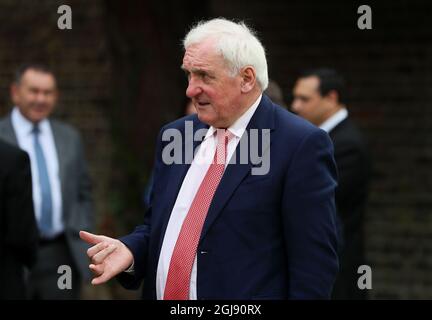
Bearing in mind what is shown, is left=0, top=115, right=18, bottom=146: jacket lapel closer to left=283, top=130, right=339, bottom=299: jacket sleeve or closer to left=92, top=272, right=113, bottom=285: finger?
left=92, top=272, right=113, bottom=285: finger

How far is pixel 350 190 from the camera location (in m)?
7.11

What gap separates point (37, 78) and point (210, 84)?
3.80m

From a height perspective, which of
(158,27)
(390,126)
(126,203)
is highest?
(158,27)

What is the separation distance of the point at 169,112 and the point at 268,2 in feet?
4.23

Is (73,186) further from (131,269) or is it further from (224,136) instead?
(224,136)

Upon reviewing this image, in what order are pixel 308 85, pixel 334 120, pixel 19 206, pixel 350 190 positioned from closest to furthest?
1. pixel 19 206
2. pixel 350 190
3. pixel 334 120
4. pixel 308 85

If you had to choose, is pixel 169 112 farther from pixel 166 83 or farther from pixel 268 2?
pixel 268 2

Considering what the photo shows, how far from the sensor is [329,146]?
4.09m

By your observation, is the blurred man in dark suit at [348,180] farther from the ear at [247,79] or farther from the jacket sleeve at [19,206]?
the ear at [247,79]

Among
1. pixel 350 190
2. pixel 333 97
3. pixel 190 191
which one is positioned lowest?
pixel 350 190

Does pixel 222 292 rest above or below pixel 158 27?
below

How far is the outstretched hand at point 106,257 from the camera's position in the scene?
4020mm

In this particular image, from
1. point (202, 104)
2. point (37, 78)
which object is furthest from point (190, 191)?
point (37, 78)

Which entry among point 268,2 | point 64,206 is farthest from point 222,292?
point 268,2
